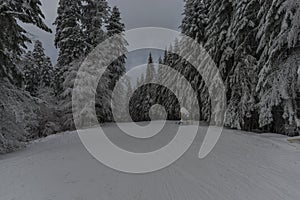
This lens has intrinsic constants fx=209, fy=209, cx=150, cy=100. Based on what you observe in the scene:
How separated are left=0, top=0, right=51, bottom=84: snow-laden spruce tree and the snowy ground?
382cm

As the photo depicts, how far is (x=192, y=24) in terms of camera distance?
20.6m

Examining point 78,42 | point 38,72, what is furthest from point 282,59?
point 38,72

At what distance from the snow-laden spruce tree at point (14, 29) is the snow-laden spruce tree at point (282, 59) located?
31.2 ft

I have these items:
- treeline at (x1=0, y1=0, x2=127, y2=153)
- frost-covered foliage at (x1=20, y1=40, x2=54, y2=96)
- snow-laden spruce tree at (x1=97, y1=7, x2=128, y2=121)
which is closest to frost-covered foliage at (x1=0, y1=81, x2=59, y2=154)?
treeline at (x1=0, y1=0, x2=127, y2=153)

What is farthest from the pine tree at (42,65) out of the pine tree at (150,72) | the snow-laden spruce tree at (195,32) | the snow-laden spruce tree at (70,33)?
the pine tree at (150,72)

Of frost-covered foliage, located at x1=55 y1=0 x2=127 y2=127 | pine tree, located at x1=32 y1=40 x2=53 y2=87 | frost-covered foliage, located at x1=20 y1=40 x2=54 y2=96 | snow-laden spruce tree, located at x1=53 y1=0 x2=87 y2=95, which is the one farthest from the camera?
pine tree, located at x1=32 y1=40 x2=53 y2=87

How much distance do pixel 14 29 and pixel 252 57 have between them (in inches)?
507

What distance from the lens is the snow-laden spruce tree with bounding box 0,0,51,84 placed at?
7469 mm

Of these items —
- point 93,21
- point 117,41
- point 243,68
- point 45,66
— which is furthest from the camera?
point 45,66

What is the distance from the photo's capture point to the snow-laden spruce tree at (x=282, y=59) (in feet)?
26.5

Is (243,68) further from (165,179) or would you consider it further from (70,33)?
(70,33)

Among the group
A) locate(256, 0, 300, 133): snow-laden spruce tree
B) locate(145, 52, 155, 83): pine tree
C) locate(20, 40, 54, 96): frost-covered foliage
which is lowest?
locate(256, 0, 300, 133): snow-laden spruce tree

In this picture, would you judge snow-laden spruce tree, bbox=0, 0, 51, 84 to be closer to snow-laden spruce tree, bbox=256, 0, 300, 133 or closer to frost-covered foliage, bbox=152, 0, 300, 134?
snow-laden spruce tree, bbox=256, 0, 300, 133

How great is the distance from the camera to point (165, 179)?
496cm
